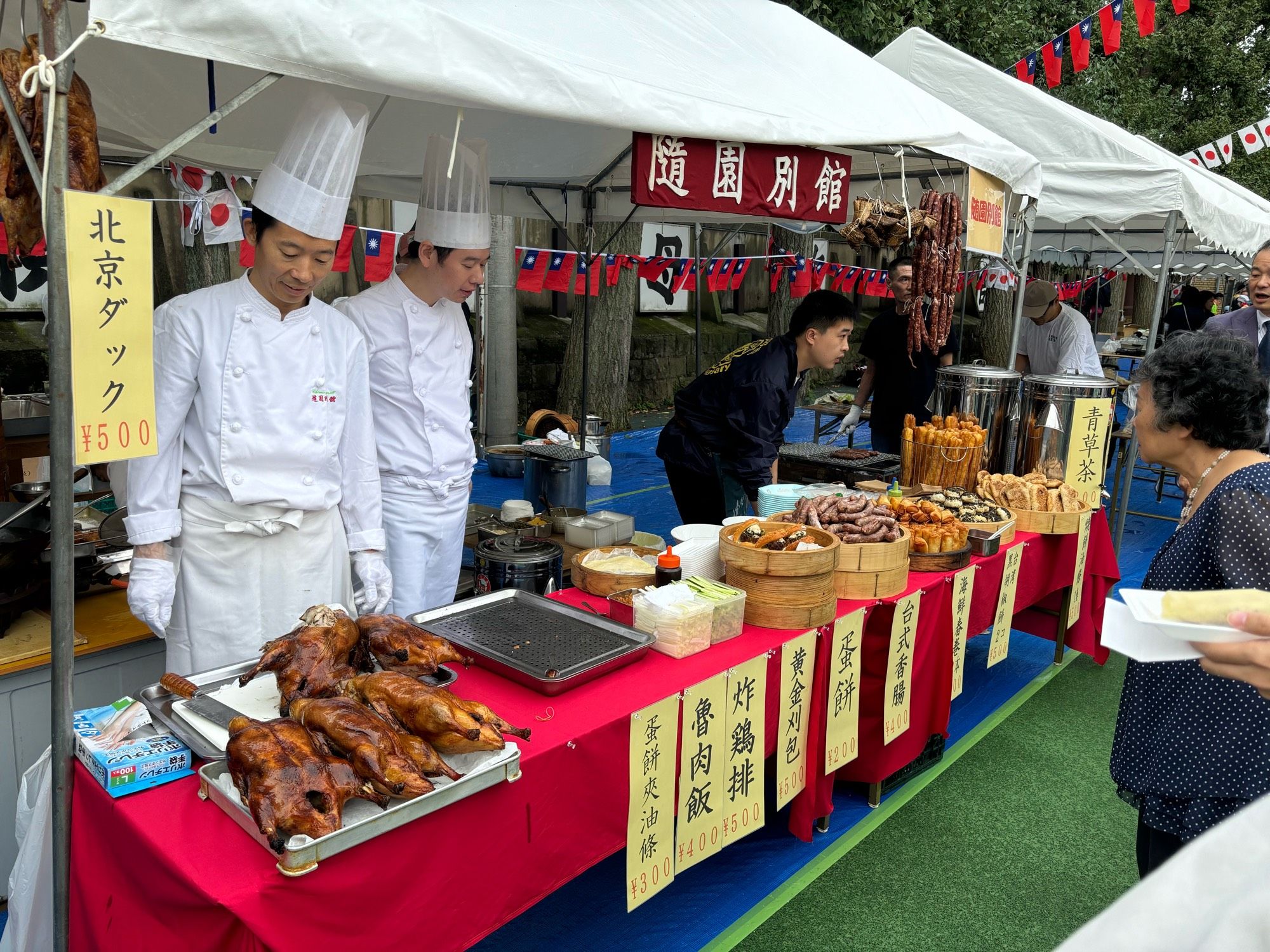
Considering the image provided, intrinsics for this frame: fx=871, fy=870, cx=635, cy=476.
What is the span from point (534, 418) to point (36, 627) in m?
6.07

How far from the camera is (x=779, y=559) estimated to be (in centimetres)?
269

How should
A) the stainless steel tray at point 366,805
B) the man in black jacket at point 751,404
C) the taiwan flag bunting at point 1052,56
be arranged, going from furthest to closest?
the taiwan flag bunting at point 1052,56 → the man in black jacket at point 751,404 → the stainless steel tray at point 366,805

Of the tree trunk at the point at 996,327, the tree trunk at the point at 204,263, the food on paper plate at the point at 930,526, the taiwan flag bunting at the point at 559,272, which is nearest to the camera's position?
the food on paper plate at the point at 930,526

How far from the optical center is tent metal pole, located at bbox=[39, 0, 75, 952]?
5.30ft

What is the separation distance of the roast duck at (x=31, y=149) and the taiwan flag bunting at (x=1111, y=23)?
29.6ft

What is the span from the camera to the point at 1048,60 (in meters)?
8.45

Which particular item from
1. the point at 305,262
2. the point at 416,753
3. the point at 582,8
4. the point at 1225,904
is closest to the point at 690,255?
the point at 582,8

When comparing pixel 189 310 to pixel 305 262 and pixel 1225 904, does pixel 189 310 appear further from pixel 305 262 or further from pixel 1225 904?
pixel 1225 904

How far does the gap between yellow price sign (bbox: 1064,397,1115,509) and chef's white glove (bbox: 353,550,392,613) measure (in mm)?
3607

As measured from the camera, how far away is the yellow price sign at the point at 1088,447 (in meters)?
4.63

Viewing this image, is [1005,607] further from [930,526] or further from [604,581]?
[604,581]

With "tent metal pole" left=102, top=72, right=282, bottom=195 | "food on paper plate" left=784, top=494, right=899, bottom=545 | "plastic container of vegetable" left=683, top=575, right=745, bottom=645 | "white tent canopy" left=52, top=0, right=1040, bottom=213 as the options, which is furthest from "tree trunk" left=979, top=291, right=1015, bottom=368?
"tent metal pole" left=102, top=72, right=282, bottom=195

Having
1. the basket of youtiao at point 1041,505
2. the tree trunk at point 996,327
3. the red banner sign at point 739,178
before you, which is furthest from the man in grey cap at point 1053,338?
the tree trunk at point 996,327

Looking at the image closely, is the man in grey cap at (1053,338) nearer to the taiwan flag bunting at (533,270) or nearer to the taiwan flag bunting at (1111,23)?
the taiwan flag bunting at (1111,23)
